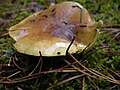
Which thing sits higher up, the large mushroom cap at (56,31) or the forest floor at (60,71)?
the large mushroom cap at (56,31)

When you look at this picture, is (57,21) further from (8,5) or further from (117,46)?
(8,5)

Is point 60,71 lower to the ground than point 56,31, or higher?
lower

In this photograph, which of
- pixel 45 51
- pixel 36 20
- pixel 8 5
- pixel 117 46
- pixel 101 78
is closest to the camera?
pixel 45 51

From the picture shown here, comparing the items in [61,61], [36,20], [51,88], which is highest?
[36,20]

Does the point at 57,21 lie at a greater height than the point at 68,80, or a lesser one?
greater

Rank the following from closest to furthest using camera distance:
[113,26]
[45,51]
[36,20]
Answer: [45,51] < [36,20] < [113,26]

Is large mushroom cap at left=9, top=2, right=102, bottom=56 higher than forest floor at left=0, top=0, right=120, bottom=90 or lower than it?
higher

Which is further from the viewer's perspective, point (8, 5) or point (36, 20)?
point (8, 5)

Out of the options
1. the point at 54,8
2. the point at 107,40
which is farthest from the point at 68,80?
the point at 107,40
